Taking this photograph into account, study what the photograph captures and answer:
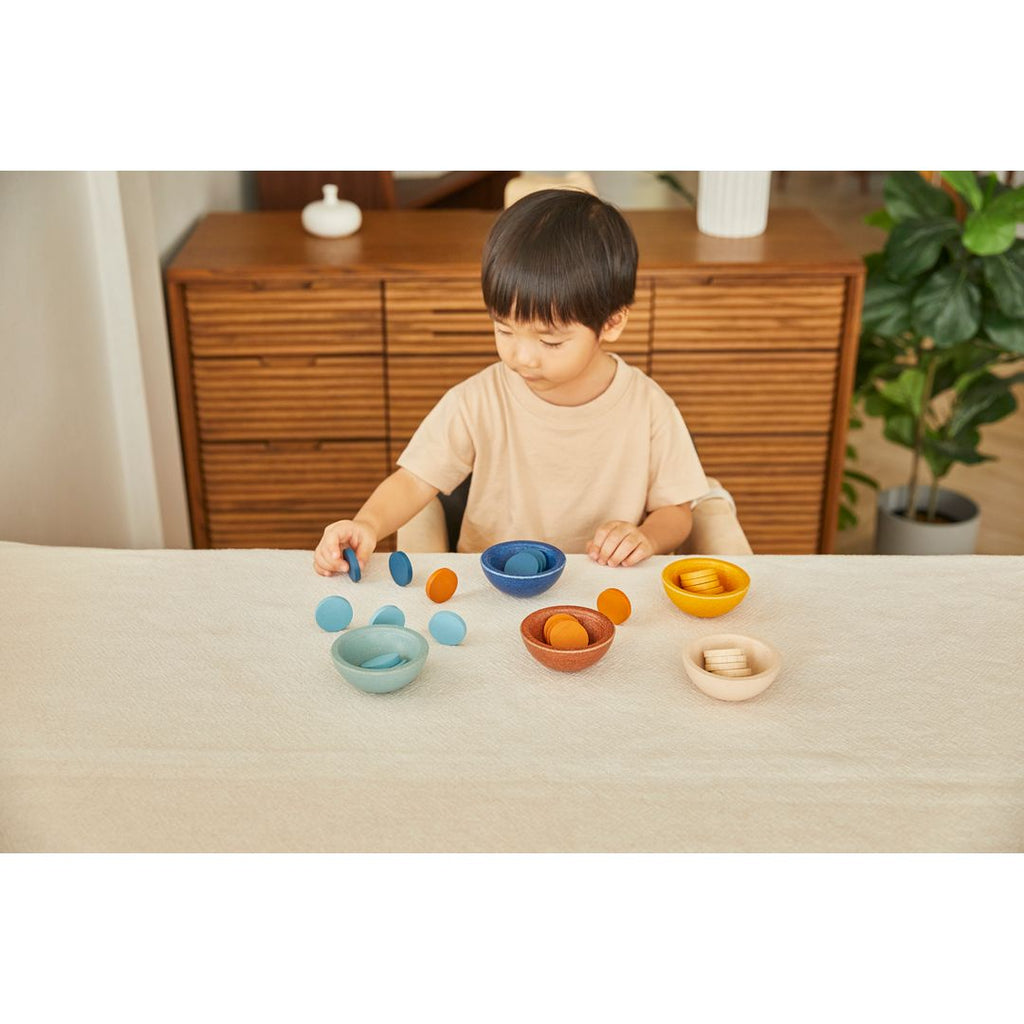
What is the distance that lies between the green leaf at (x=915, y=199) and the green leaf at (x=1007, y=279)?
17 cm

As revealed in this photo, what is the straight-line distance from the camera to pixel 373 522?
1.56 m

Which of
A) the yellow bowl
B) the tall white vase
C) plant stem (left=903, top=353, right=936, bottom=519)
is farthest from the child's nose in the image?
plant stem (left=903, top=353, right=936, bottom=519)

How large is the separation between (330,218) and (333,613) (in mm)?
1655

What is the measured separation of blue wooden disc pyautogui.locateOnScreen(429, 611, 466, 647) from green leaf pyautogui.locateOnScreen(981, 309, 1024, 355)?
6.05 ft

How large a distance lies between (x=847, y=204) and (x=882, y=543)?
4206 mm

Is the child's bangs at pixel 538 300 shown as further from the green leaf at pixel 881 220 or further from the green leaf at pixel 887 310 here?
the green leaf at pixel 881 220

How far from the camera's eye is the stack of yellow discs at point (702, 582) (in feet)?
4.20

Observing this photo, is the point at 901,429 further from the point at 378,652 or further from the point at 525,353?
the point at 378,652

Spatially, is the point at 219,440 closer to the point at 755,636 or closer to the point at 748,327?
the point at 748,327

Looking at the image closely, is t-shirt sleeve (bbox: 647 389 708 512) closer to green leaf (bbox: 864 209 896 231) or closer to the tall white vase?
the tall white vase

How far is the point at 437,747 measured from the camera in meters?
1.05

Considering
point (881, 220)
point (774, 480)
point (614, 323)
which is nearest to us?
point (614, 323)

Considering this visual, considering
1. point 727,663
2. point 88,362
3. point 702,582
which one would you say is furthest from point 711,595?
point 88,362
